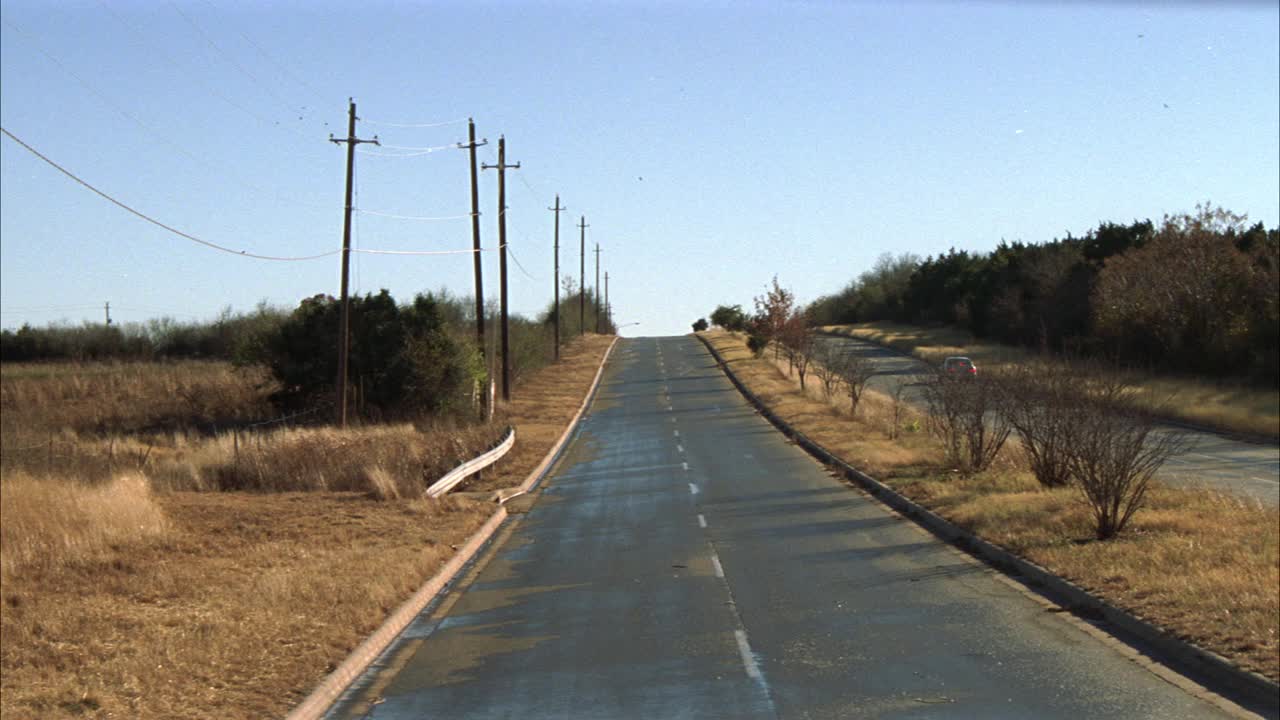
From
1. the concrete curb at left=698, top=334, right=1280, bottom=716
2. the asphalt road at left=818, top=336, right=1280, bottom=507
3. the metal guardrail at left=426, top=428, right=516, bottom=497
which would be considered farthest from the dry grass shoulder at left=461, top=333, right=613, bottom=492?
the asphalt road at left=818, top=336, right=1280, bottom=507

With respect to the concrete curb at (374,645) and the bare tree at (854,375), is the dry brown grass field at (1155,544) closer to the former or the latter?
the concrete curb at (374,645)

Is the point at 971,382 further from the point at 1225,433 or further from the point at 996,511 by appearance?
the point at 1225,433

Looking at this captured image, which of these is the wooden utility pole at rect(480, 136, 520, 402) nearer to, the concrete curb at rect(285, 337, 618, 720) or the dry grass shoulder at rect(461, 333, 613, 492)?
the dry grass shoulder at rect(461, 333, 613, 492)

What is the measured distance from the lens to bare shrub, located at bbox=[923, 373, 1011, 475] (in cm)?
2155

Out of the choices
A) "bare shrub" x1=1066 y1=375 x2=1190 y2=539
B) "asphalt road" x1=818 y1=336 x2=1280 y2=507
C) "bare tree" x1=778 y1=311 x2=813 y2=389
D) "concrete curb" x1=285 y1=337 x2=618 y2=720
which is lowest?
"asphalt road" x1=818 y1=336 x2=1280 y2=507

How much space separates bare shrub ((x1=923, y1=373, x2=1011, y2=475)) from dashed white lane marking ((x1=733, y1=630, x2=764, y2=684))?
11.6 meters

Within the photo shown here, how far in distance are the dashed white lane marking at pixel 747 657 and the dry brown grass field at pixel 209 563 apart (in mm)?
3389

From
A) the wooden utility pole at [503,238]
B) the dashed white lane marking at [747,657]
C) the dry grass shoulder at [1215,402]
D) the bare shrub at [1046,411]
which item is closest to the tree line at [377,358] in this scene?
the wooden utility pole at [503,238]

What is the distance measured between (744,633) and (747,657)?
0.96 metres

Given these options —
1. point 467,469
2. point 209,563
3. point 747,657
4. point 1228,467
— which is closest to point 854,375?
point 1228,467

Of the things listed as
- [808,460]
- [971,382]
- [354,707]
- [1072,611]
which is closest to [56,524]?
[354,707]

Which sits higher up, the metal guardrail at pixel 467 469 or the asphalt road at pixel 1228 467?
the metal guardrail at pixel 467 469

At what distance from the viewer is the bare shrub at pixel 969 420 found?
21547 millimetres

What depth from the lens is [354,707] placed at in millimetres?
8648
